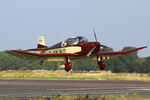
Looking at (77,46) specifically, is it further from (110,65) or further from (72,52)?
(110,65)

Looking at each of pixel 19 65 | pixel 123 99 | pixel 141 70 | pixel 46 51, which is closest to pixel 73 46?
pixel 46 51

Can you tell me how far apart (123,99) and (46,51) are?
30001 millimetres

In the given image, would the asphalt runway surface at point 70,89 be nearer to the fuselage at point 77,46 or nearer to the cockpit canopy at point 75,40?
the fuselage at point 77,46

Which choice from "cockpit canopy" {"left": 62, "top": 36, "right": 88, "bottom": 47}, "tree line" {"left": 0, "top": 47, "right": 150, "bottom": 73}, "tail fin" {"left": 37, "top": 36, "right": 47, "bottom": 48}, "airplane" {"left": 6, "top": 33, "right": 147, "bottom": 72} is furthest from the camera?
"tree line" {"left": 0, "top": 47, "right": 150, "bottom": 73}

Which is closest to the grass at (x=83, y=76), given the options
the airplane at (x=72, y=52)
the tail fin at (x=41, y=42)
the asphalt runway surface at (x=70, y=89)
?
the airplane at (x=72, y=52)

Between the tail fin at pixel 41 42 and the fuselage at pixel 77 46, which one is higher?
the tail fin at pixel 41 42

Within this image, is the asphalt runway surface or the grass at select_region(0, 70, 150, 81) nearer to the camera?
the asphalt runway surface

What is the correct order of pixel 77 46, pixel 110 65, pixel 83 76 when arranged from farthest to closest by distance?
pixel 110 65 < pixel 83 76 < pixel 77 46

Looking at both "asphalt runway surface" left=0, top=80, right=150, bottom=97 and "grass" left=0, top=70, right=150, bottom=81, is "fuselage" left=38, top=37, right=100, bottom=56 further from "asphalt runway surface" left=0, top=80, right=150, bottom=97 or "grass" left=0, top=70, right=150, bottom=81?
"asphalt runway surface" left=0, top=80, right=150, bottom=97

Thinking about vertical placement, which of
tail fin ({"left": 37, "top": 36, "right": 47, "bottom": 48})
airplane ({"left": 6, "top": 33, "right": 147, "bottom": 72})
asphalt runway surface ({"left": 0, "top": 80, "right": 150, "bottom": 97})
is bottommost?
asphalt runway surface ({"left": 0, "top": 80, "right": 150, "bottom": 97})

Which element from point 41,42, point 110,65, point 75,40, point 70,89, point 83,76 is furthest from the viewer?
point 110,65

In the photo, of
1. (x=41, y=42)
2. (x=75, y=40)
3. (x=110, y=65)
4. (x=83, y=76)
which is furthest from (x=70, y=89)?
(x=110, y=65)

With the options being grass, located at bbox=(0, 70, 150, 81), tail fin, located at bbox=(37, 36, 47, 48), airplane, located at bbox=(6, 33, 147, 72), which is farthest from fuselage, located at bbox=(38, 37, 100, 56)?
tail fin, located at bbox=(37, 36, 47, 48)

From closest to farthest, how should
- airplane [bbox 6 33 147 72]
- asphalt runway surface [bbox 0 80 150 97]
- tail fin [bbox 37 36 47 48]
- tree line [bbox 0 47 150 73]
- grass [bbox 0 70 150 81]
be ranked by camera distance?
asphalt runway surface [bbox 0 80 150 97]
airplane [bbox 6 33 147 72]
grass [bbox 0 70 150 81]
tail fin [bbox 37 36 47 48]
tree line [bbox 0 47 150 73]
